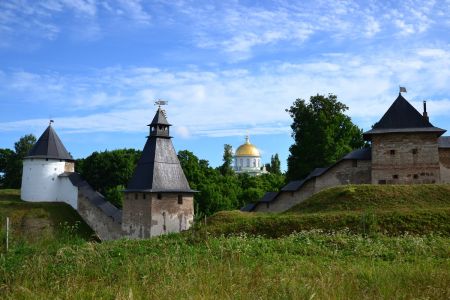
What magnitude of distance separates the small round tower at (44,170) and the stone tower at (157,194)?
11227mm

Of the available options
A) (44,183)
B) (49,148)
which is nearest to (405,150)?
(49,148)

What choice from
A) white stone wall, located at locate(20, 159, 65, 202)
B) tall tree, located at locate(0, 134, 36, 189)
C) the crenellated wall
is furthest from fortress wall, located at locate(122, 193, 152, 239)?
tall tree, located at locate(0, 134, 36, 189)

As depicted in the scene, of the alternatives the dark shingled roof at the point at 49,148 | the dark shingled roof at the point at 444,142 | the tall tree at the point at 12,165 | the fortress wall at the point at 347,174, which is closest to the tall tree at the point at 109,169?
the dark shingled roof at the point at 49,148

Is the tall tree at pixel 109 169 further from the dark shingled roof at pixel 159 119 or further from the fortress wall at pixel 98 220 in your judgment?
the dark shingled roof at pixel 159 119

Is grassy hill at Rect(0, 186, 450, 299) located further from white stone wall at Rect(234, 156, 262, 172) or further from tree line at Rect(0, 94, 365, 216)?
white stone wall at Rect(234, 156, 262, 172)

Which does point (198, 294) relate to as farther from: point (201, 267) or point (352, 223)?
point (352, 223)

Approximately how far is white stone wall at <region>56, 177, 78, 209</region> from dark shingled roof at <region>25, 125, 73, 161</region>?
1.86m

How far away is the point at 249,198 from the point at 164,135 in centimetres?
2154

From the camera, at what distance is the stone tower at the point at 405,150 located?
2325cm

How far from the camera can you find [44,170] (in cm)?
3472

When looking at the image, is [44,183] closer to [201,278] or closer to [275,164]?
[201,278]

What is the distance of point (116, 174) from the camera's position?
40625 mm

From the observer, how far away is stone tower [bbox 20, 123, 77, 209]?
3456 centimetres

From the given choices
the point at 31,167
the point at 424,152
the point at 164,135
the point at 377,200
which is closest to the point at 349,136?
the point at 424,152
